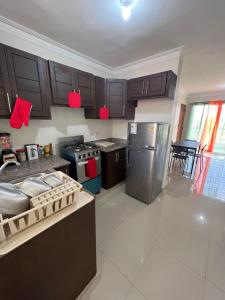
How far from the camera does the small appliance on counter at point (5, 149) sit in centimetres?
165

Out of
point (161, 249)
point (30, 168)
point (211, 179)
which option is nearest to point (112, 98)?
point (30, 168)

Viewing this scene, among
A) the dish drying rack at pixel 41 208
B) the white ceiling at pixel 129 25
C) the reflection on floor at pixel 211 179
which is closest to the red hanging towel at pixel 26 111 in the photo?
the white ceiling at pixel 129 25

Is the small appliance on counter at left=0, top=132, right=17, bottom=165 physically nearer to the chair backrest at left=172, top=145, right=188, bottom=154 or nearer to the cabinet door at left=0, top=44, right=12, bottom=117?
the cabinet door at left=0, top=44, right=12, bottom=117

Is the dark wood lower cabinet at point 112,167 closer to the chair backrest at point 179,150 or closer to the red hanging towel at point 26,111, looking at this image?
the red hanging towel at point 26,111

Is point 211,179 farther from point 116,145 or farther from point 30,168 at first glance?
point 30,168

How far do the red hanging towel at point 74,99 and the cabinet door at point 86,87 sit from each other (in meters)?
0.10

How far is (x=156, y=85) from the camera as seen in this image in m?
2.15

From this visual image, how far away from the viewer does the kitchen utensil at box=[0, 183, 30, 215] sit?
659 millimetres

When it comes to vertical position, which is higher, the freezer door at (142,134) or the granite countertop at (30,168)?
the freezer door at (142,134)

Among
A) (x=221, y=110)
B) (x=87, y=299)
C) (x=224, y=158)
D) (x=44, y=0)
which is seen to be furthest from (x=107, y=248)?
(x=221, y=110)

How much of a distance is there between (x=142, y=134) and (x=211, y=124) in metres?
4.93

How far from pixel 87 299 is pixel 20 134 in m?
2.03

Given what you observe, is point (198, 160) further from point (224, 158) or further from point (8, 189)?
point (8, 189)

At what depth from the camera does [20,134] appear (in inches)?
74.7
